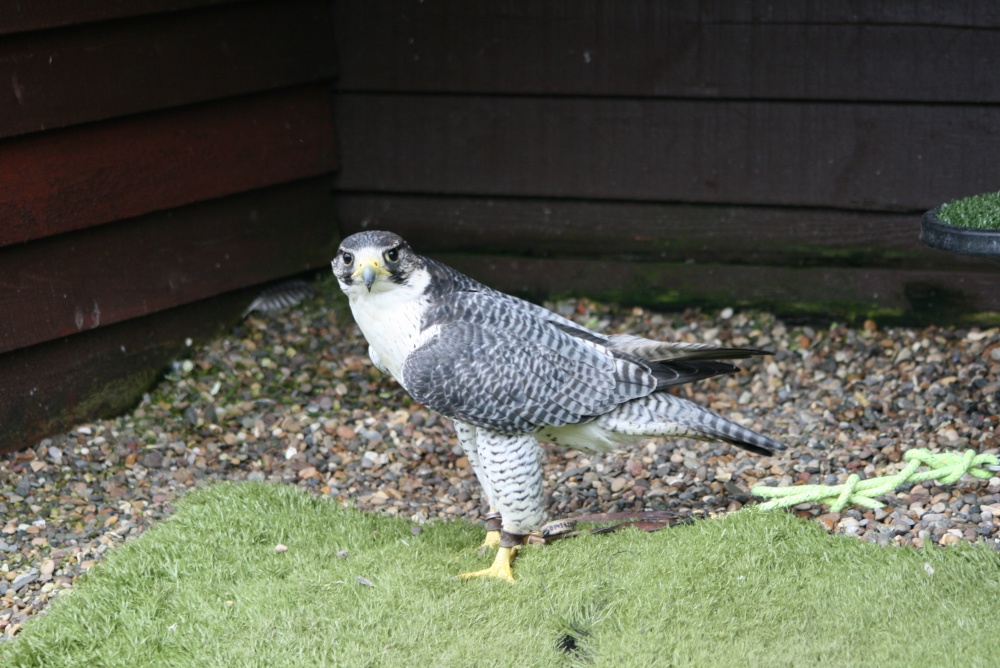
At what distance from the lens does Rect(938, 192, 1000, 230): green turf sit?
303 centimetres

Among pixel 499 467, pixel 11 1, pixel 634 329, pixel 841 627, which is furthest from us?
pixel 634 329

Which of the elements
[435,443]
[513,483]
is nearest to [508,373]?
[513,483]

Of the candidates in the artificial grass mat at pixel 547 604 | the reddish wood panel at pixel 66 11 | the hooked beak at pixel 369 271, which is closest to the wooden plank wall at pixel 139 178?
the reddish wood panel at pixel 66 11

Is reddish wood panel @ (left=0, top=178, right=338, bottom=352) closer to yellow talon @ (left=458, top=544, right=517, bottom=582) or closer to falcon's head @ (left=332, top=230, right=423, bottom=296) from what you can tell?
falcon's head @ (left=332, top=230, right=423, bottom=296)

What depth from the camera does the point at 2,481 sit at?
395 cm

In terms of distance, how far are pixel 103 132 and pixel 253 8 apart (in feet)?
3.20

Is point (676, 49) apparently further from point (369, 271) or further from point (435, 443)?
point (369, 271)

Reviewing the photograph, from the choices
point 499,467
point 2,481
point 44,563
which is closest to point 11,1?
point 2,481

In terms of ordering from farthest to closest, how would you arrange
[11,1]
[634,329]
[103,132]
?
[634,329] < [103,132] < [11,1]

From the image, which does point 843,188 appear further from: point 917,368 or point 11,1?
point 11,1

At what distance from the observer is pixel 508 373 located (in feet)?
10.5

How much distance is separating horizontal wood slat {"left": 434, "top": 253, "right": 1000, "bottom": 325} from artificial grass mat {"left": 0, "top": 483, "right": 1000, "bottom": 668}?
6.12 feet

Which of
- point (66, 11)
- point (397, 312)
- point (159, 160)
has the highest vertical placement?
point (66, 11)

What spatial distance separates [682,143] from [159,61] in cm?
230
